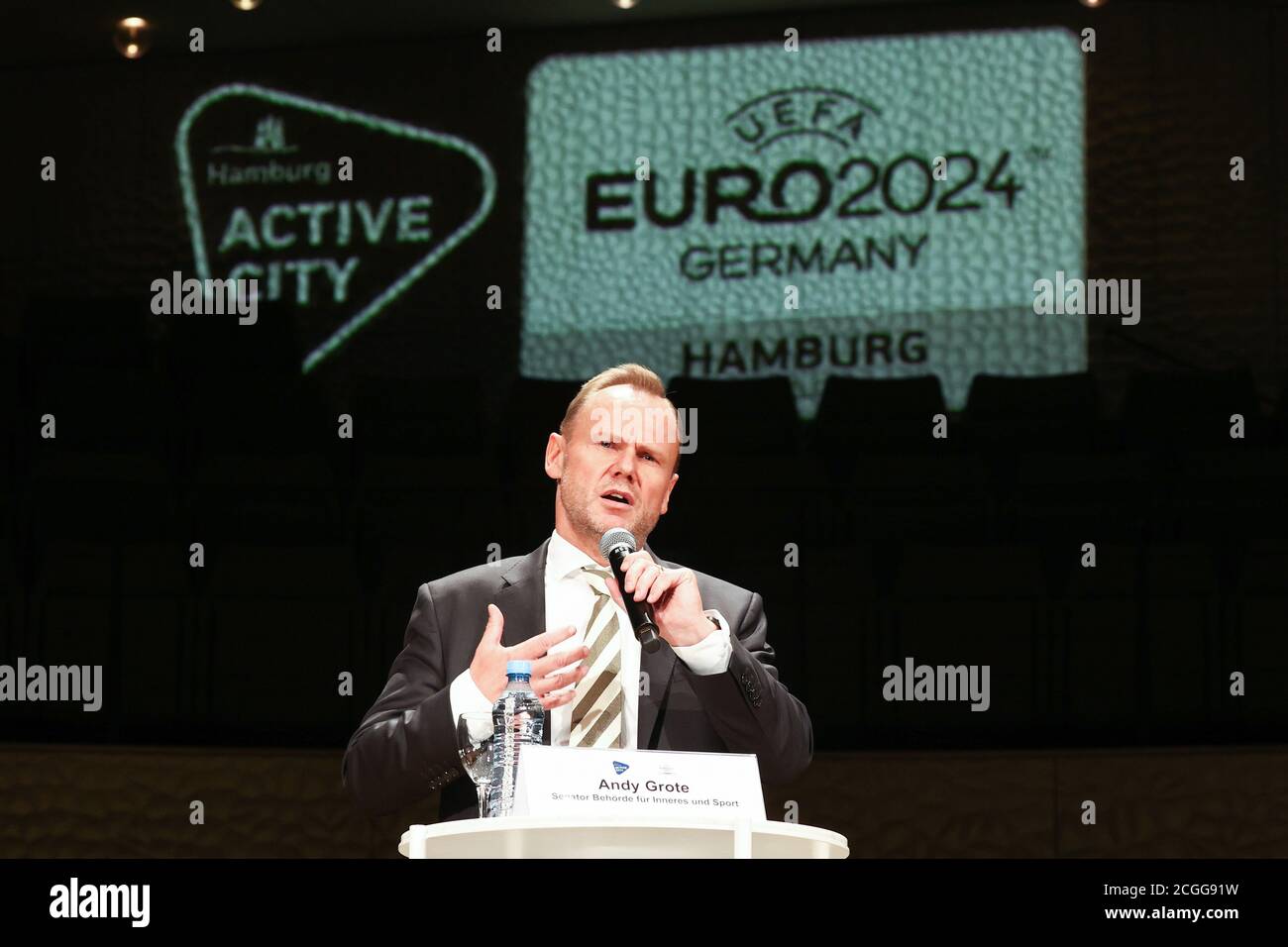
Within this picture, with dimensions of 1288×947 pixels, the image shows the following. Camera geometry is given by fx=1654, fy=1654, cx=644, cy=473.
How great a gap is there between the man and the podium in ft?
0.59

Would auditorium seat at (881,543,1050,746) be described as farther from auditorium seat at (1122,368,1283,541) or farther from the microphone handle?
the microphone handle

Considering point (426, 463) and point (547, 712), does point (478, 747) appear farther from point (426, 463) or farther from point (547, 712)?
point (426, 463)

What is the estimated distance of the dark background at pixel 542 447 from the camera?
311 cm

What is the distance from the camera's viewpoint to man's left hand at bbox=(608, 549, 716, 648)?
4.43 ft

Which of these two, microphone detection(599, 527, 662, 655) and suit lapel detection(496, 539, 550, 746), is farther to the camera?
suit lapel detection(496, 539, 550, 746)

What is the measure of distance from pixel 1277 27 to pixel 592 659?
3670mm

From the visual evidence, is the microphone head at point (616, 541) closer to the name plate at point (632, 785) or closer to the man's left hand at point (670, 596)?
the man's left hand at point (670, 596)

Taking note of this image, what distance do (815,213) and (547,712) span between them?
3049 millimetres

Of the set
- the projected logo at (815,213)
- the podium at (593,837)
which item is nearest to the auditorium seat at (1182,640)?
the projected logo at (815,213)

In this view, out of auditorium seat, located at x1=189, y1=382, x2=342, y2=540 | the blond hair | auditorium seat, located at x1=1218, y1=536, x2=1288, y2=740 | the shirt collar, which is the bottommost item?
auditorium seat, located at x1=1218, y1=536, x2=1288, y2=740

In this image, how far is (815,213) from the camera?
4469mm

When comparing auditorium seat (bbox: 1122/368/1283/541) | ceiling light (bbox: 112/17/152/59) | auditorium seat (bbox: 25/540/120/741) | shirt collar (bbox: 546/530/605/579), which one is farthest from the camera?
ceiling light (bbox: 112/17/152/59)

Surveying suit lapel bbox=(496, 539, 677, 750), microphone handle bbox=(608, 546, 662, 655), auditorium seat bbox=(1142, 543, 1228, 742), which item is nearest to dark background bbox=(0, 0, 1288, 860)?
auditorium seat bbox=(1142, 543, 1228, 742)
